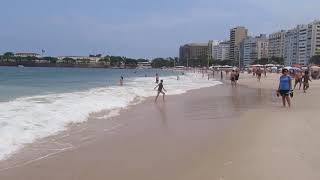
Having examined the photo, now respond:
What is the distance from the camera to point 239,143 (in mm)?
8312

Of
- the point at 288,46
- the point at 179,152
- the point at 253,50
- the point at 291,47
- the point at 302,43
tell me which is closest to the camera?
the point at 179,152

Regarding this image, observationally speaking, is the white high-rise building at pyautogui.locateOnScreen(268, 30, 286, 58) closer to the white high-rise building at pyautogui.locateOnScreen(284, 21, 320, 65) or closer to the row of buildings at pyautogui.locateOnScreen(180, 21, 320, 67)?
the row of buildings at pyautogui.locateOnScreen(180, 21, 320, 67)

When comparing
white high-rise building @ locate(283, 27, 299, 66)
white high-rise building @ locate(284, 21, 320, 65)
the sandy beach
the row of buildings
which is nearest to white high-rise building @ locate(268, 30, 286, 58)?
the row of buildings

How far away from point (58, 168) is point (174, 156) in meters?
1.85

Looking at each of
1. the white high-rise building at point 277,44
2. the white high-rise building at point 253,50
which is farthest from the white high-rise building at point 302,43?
the white high-rise building at point 253,50

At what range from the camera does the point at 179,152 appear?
7605mm

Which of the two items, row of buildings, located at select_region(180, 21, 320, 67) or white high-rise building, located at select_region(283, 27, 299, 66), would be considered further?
white high-rise building, located at select_region(283, 27, 299, 66)

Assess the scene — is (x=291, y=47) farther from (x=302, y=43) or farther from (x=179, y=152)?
(x=179, y=152)

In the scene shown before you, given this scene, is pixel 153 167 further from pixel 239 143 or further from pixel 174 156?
pixel 239 143

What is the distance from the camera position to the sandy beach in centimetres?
607

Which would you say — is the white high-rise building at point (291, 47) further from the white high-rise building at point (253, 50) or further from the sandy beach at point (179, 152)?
the sandy beach at point (179, 152)

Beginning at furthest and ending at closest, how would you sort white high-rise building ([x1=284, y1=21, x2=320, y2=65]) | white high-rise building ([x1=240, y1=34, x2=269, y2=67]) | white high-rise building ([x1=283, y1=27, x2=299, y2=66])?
white high-rise building ([x1=240, y1=34, x2=269, y2=67]), white high-rise building ([x1=283, y1=27, x2=299, y2=66]), white high-rise building ([x1=284, y1=21, x2=320, y2=65])

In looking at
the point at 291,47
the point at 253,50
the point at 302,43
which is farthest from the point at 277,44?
the point at 302,43

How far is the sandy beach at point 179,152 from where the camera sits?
607 cm
